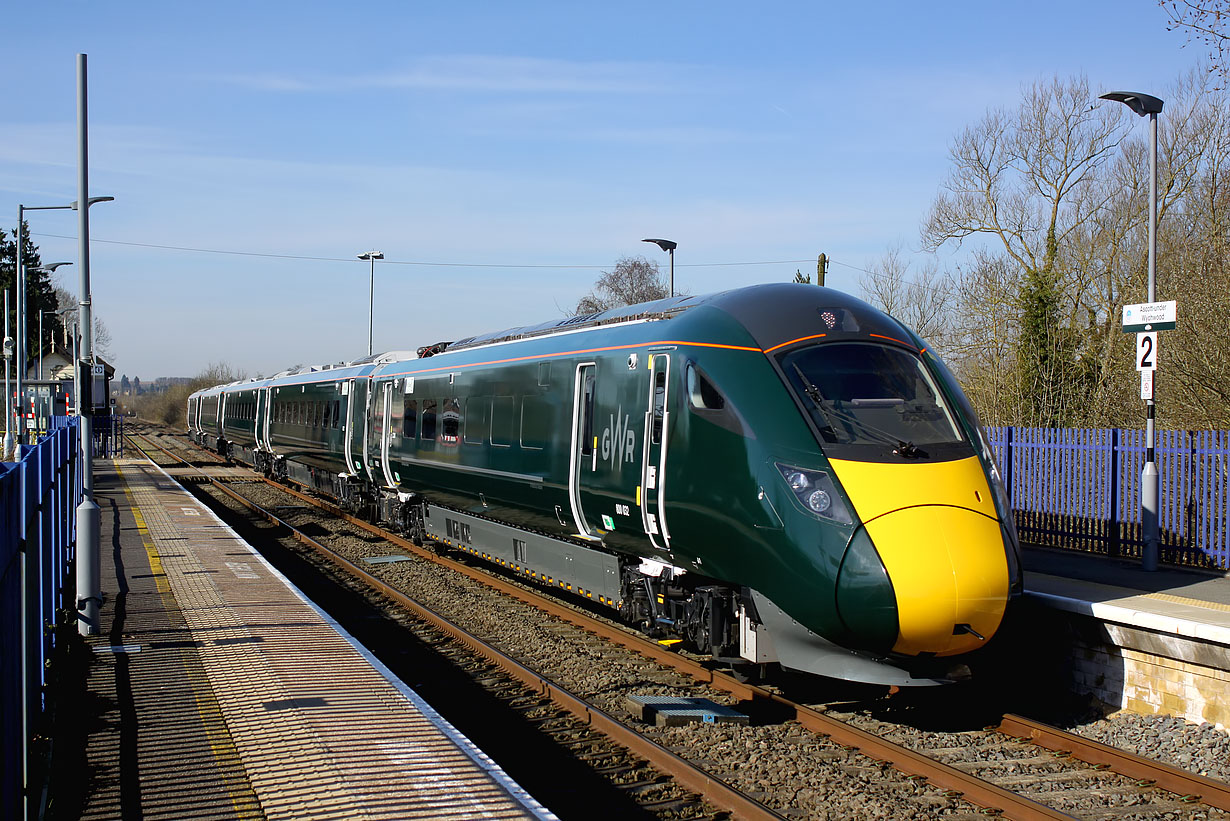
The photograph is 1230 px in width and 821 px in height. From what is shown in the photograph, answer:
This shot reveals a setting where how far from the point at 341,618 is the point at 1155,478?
31.6 feet

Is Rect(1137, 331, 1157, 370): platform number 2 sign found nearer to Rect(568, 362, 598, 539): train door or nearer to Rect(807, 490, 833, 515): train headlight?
Rect(568, 362, 598, 539): train door

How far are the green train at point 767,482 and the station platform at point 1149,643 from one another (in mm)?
1561

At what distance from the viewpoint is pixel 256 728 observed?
23.3ft

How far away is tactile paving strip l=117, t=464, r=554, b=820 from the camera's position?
228 inches

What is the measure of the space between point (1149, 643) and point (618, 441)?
472 centimetres

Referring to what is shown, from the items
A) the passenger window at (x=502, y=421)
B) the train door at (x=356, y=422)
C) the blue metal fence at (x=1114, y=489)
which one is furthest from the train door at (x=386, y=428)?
the blue metal fence at (x=1114, y=489)

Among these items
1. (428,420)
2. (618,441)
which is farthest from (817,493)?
(428,420)

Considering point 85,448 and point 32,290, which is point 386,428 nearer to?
point 85,448

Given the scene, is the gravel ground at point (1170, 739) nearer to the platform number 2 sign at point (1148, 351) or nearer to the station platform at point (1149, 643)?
the station platform at point (1149, 643)

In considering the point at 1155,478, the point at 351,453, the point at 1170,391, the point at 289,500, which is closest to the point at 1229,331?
the point at 1170,391

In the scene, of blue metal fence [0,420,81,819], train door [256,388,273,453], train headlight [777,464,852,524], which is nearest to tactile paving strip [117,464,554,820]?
blue metal fence [0,420,81,819]

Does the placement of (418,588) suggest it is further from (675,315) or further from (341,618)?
(675,315)

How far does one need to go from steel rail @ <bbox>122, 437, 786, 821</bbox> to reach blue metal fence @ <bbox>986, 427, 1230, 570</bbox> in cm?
763

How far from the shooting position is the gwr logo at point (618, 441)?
31.0 ft
